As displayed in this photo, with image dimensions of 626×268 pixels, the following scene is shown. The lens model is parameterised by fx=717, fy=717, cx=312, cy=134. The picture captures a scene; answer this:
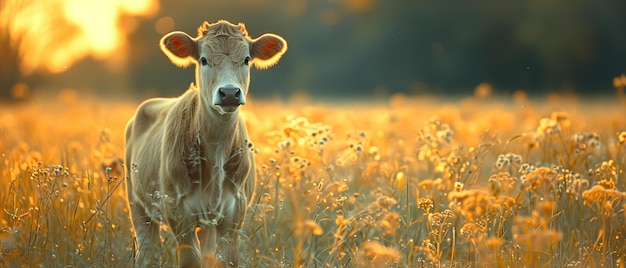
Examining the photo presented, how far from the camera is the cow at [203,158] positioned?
15.9 ft

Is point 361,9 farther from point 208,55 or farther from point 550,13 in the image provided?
point 208,55

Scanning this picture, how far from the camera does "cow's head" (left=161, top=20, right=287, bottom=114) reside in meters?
4.76

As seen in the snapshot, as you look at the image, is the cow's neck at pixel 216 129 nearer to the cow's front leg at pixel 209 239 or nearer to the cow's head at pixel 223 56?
the cow's head at pixel 223 56

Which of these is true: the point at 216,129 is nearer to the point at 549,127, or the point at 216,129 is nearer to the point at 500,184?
the point at 500,184

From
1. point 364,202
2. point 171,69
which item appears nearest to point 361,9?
point 171,69

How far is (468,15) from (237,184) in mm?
30567

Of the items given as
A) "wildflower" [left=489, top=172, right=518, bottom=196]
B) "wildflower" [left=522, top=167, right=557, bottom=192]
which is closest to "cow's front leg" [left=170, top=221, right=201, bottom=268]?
"wildflower" [left=489, top=172, right=518, bottom=196]

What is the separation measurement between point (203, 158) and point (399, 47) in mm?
34056

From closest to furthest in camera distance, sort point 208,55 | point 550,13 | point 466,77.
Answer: point 208,55 → point 550,13 → point 466,77

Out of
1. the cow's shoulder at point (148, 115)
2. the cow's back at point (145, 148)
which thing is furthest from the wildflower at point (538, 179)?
the cow's shoulder at point (148, 115)

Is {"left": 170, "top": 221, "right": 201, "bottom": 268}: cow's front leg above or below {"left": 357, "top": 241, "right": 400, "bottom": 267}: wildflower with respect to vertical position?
below

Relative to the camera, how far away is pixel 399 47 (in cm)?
3825

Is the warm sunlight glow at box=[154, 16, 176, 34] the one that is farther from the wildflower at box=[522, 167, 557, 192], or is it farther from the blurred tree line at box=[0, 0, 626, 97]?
the wildflower at box=[522, 167, 557, 192]

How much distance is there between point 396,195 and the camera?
6.14 meters
